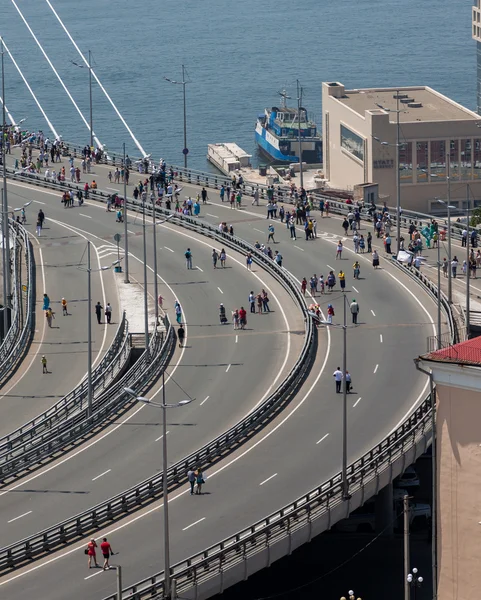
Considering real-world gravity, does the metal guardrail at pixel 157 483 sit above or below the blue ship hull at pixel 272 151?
below

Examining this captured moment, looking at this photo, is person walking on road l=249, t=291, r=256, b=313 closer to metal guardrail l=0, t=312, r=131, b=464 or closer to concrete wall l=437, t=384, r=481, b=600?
metal guardrail l=0, t=312, r=131, b=464

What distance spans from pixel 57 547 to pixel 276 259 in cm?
4362

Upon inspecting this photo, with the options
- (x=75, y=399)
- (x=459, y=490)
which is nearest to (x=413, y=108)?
(x=75, y=399)

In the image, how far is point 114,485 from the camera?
65.7 m

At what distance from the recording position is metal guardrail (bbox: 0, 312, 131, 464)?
72.9 metres

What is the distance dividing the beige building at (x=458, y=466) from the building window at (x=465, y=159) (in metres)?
94.2

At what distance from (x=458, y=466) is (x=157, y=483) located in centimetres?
2143

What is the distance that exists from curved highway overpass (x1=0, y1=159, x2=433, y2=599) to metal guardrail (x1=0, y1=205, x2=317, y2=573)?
607mm

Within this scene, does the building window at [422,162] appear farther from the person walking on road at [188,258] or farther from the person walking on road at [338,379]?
the person walking on road at [338,379]

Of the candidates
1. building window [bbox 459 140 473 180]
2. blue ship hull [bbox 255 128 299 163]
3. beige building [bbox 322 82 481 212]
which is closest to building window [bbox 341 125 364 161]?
beige building [bbox 322 82 481 212]

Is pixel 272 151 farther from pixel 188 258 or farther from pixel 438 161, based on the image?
pixel 188 258

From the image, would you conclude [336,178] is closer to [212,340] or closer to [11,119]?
[11,119]

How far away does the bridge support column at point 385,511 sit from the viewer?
68812 millimetres

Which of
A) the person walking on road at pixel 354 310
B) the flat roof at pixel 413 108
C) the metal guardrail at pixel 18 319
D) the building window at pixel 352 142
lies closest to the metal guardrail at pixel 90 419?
the metal guardrail at pixel 18 319
